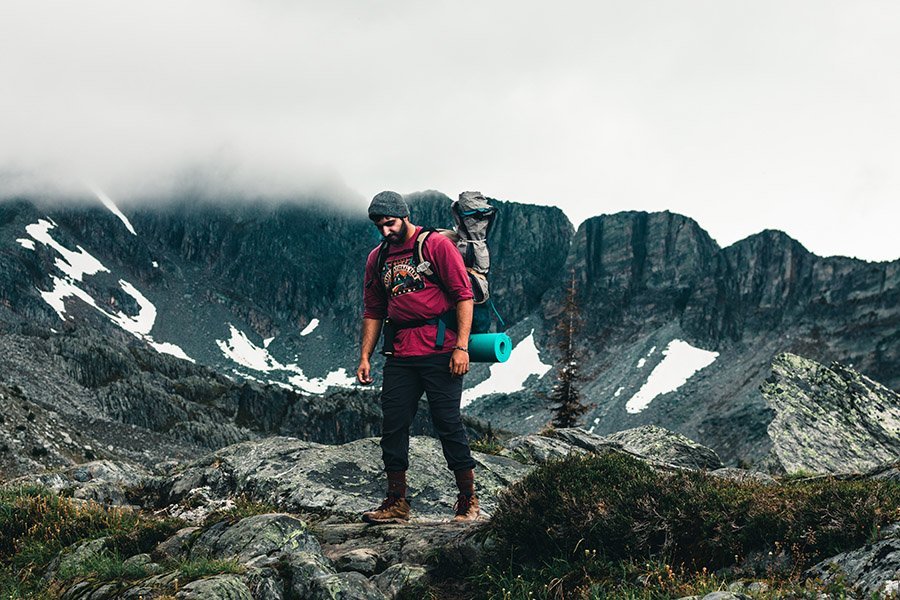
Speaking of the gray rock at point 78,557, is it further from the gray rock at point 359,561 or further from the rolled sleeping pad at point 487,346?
the rolled sleeping pad at point 487,346

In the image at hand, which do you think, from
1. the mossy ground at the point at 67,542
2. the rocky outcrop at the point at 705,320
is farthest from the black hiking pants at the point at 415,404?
the rocky outcrop at the point at 705,320

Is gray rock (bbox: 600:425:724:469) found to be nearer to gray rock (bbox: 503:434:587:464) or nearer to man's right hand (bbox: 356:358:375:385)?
gray rock (bbox: 503:434:587:464)

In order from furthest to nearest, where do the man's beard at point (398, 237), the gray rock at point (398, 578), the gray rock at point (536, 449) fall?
1. the gray rock at point (536, 449)
2. the man's beard at point (398, 237)
3. the gray rock at point (398, 578)

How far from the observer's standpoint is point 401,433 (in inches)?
322

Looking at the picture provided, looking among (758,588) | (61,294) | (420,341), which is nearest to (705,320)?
(420,341)

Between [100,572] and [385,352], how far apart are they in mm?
3828

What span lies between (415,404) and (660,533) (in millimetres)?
3471

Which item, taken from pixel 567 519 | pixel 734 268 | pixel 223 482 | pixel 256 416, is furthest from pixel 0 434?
pixel 734 268

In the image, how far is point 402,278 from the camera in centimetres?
814

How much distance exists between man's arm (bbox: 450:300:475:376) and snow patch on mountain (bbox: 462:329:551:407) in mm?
146017

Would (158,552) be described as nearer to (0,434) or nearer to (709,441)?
(0,434)

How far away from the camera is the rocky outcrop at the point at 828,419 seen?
17547 millimetres

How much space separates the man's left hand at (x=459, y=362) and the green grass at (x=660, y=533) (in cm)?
163

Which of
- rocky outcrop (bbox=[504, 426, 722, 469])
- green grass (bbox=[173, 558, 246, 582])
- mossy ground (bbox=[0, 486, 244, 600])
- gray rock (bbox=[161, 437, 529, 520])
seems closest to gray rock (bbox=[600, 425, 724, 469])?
rocky outcrop (bbox=[504, 426, 722, 469])
